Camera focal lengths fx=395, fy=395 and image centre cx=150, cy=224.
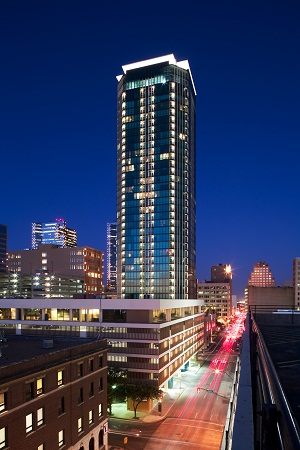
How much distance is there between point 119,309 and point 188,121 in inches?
4629

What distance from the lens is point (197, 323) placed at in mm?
125000

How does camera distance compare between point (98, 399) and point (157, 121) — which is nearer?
point (98, 399)

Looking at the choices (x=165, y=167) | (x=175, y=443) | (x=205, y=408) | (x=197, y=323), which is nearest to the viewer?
(x=175, y=443)

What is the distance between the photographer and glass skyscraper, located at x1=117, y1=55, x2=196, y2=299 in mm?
169250

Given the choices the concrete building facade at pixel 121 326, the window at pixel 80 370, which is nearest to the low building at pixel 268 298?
the concrete building facade at pixel 121 326

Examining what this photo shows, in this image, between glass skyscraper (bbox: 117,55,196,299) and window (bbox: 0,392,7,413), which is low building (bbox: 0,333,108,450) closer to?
window (bbox: 0,392,7,413)

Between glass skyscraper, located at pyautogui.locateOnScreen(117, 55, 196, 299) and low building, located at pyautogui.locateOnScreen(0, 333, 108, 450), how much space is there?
11340cm

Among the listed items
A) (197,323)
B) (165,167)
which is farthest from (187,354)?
(165,167)

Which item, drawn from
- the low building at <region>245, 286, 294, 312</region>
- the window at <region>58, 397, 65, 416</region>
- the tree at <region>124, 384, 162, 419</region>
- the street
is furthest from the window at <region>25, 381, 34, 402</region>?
the low building at <region>245, 286, 294, 312</region>

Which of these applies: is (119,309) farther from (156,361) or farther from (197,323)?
(197,323)

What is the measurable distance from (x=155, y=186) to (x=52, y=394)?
132905mm

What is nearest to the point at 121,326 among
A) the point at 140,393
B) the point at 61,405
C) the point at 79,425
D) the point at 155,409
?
the point at 140,393

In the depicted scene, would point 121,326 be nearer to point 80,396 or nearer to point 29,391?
point 80,396

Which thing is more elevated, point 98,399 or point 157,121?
point 157,121
